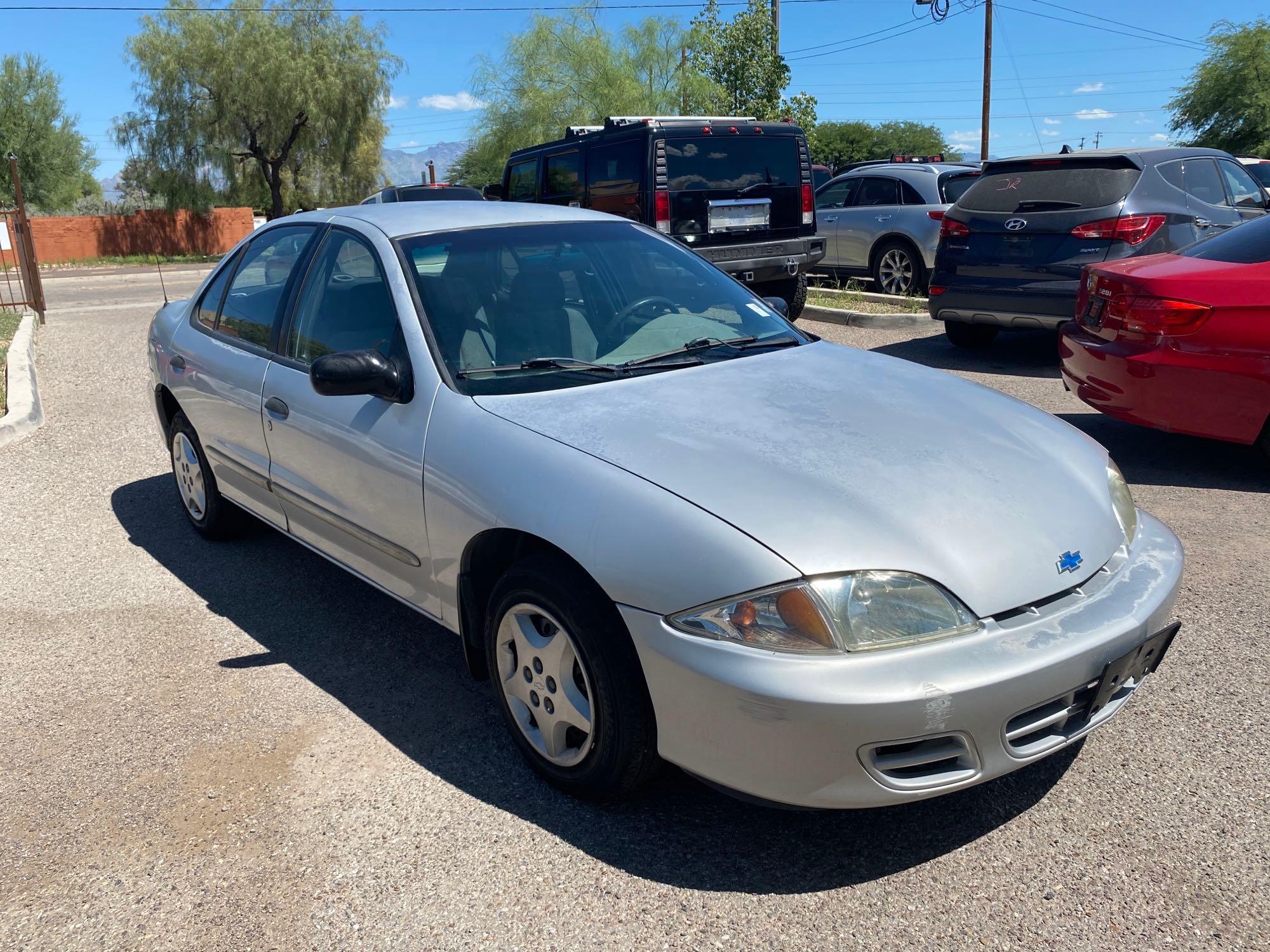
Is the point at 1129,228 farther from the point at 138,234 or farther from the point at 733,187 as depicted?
the point at 138,234

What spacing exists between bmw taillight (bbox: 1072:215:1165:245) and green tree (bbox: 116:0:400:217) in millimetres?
34588

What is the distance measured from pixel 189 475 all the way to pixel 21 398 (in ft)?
13.2

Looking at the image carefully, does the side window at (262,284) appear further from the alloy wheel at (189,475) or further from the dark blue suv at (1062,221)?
the dark blue suv at (1062,221)

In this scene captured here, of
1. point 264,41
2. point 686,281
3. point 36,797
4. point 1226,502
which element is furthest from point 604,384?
point 264,41

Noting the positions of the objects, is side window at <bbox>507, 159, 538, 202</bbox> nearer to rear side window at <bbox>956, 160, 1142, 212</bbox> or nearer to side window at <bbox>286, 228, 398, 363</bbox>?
rear side window at <bbox>956, 160, 1142, 212</bbox>

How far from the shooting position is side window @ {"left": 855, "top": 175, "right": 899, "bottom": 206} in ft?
39.6

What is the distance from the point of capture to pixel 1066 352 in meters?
6.11

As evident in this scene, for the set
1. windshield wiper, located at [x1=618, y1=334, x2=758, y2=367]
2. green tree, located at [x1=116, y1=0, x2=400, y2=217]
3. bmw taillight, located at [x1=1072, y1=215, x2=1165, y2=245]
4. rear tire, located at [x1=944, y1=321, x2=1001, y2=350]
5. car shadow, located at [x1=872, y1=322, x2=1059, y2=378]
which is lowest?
car shadow, located at [x1=872, y1=322, x2=1059, y2=378]

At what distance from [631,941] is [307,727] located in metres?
1.48

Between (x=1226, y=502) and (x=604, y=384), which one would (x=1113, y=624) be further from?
(x=1226, y=502)

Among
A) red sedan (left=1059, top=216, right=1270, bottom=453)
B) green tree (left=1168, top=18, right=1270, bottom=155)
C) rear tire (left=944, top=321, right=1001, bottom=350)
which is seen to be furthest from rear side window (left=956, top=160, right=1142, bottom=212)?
green tree (left=1168, top=18, right=1270, bottom=155)


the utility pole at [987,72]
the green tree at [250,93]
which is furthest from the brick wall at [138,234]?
the utility pole at [987,72]

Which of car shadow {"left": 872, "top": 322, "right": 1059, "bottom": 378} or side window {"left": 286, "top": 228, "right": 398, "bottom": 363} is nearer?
side window {"left": 286, "top": 228, "right": 398, "bottom": 363}

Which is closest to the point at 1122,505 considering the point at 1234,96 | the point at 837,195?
the point at 837,195
